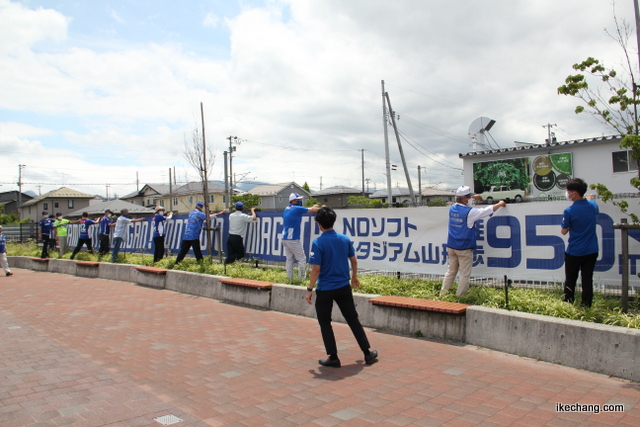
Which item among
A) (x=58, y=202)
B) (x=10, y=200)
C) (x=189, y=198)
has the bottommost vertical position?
(x=58, y=202)

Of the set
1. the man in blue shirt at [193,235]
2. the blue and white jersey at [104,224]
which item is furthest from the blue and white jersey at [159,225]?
the blue and white jersey at [104,224]

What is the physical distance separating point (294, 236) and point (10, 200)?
103595 millimetres

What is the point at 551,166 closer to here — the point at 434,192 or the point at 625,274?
the point at 625,274

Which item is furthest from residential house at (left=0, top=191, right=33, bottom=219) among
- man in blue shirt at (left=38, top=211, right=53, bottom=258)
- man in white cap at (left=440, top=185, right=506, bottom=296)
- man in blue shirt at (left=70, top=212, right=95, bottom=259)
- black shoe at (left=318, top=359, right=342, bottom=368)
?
black shoe at (left=318, top=359, right=342, bottom=368)

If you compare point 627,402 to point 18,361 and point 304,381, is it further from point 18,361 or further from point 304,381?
point 18,361

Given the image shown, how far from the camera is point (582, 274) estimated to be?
217 inches

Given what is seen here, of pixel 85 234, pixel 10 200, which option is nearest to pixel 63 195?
pixel 10 200

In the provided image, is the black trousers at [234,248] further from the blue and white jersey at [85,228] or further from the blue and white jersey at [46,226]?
the blue and white jersey at [46,226]

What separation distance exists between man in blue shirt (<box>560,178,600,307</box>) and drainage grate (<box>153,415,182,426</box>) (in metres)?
4.53

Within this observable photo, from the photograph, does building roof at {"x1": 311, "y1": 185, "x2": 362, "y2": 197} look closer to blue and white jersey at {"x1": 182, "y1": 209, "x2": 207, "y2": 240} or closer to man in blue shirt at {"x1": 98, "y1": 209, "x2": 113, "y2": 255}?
man in blue shirt at {"x1": 98, "y1": 209, "x2": 113, "y2": 255}

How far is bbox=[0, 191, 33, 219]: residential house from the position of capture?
3589 inches

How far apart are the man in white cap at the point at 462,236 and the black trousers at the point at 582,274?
1160 mm

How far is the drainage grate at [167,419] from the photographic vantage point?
3.62m

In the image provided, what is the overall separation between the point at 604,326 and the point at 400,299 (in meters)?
2.50
